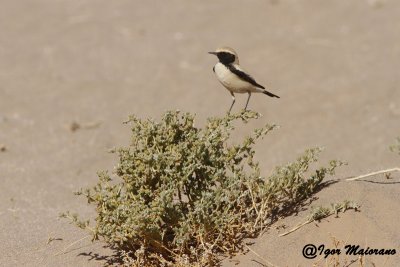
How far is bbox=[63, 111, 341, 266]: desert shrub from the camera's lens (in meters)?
4.41

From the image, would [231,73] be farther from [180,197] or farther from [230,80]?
[180,197]

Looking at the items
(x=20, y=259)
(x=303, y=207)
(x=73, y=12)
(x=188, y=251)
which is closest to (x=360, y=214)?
(x=303, y=207)

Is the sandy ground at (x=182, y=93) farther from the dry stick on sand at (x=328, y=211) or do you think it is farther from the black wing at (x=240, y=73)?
the black wing at (x=240, y=73)

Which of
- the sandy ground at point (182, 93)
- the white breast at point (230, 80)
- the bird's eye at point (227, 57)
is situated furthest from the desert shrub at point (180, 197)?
the bird's eye at point (227, 57)

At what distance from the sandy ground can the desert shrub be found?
22cm

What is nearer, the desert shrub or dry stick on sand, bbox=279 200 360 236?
the desert shrub

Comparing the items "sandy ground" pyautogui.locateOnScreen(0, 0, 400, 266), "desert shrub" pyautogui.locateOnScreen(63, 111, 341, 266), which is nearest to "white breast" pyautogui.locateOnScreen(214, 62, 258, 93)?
"desert shrub" pyautogui.locateOnScreen(63, 111, 341, 266)

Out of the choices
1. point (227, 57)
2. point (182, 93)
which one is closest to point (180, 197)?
point (227, 57)

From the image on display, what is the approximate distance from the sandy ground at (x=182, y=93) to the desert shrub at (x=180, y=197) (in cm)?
22

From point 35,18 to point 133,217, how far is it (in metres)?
9.80

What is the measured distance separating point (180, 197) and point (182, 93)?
18.7 ft

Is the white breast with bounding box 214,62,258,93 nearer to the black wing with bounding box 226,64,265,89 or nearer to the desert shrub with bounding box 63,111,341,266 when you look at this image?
the black wing with bounding box 226,64,265,89

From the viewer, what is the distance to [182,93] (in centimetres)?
1027

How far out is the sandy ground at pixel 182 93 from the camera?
5.05 m
